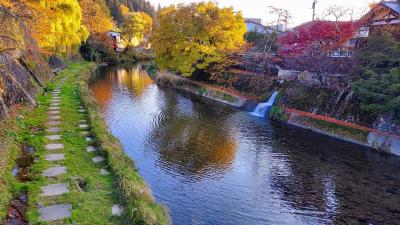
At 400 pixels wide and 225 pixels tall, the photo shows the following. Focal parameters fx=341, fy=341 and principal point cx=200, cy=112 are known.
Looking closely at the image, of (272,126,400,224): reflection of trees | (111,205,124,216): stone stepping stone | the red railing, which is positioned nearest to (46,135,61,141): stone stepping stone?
(111,205,124,216): stone stepping stone

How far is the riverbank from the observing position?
25.2 feet

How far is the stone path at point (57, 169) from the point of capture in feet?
25.3

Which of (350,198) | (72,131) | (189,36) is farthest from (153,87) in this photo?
(350,198)

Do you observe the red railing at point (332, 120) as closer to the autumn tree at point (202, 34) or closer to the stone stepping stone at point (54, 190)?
the autumn tree at point (202, 34)

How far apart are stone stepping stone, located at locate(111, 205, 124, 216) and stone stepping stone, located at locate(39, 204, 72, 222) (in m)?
0.96

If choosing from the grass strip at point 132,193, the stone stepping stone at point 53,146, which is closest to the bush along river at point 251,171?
the grass strip at point 132,193

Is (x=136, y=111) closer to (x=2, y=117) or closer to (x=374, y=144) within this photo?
(x=2, y=117)

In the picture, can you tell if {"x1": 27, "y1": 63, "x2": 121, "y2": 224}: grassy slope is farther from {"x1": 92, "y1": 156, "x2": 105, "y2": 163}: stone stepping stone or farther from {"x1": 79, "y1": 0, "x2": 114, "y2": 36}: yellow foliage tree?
{"x1": 79, "y1": 0, "x2": 114, "y2": 36}: yellow foliage tree

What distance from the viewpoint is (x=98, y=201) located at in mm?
8328

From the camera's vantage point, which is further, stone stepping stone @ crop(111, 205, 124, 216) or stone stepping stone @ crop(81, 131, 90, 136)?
stone stepping stone @ crop(81, 131, 90, 136)

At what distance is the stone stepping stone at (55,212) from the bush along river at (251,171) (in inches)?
121

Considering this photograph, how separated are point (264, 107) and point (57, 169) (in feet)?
55.9

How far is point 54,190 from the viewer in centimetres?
870

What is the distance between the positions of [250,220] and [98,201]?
448cm
